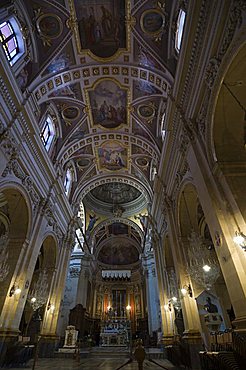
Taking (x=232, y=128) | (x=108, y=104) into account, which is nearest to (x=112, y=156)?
(x=108, y=104)

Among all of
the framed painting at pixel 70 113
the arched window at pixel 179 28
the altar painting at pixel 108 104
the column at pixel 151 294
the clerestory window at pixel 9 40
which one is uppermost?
the altar painting at pixel 108 104

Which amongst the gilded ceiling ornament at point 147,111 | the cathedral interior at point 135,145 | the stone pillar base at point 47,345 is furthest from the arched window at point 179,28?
the stone pillar base at point 47,345

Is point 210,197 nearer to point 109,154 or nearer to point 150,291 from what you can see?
point 109,154

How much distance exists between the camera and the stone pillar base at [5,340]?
27.6 feet

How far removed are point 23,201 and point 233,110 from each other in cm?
993

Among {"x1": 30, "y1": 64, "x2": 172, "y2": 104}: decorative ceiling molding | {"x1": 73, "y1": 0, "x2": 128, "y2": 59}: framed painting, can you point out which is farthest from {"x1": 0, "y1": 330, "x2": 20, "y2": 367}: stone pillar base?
{"x1": 73, "y1": 0, "x2": 128, "y2": 59}: framed painting

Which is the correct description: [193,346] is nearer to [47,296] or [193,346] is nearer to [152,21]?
[47,296]

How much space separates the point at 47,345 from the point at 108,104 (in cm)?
1514

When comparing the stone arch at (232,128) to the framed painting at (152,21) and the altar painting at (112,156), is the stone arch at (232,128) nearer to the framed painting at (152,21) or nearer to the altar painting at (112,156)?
the framed painting at (152,21)

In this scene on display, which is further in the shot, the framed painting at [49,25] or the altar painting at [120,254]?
the altar painting at [120,254]

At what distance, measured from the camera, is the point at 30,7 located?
9.78 meters

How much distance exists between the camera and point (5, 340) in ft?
28.3

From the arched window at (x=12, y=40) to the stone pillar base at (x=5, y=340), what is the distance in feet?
36.3

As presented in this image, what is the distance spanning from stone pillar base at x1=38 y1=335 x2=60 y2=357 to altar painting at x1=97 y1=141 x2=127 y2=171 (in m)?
12.7
